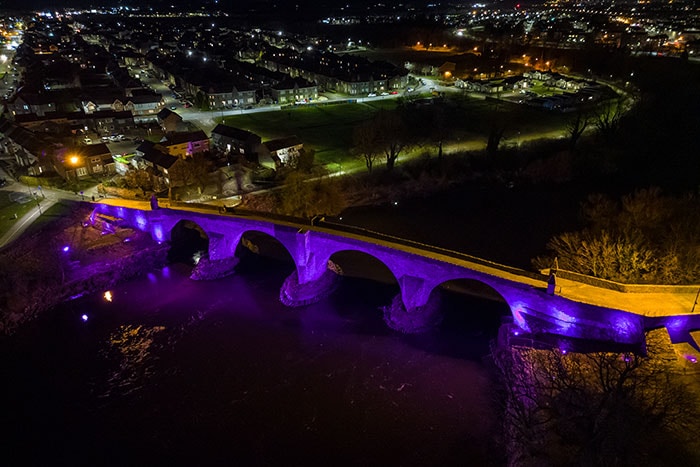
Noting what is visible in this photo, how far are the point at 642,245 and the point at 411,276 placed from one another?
43.6 feet

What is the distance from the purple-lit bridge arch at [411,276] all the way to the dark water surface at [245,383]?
149 centimetres

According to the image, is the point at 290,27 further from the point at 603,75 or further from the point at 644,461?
the point at 644,461

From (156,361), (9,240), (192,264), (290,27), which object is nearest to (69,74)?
(9,240)

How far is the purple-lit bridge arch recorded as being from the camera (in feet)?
66.2

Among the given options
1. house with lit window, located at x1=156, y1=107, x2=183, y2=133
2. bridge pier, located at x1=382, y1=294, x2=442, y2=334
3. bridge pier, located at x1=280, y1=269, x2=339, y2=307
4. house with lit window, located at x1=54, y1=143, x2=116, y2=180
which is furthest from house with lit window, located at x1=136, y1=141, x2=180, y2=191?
bridge pier, located at x1=382, y1=294, x2=442, y2=334

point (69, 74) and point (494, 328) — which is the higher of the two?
point (69, 74)

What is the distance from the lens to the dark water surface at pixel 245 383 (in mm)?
18625

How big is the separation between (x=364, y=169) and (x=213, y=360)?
27.5 metres

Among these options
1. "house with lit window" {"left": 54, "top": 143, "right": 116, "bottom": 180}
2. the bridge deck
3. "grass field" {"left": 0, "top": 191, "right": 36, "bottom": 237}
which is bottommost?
"grass field" {"left": 0, "top": 191, "right": 36, "bottom": 237}

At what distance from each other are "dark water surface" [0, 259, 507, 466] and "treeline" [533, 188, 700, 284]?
18.1ft

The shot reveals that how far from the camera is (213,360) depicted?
22797 millimetres

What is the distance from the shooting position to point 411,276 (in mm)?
24375

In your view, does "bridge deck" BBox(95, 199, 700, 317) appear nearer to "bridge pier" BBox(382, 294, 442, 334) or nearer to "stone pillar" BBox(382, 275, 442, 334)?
"stone pillar" BBox(382, 275, 442, 334)

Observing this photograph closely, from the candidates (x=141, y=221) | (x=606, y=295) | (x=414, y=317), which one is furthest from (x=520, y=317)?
(x=141, y=221)
